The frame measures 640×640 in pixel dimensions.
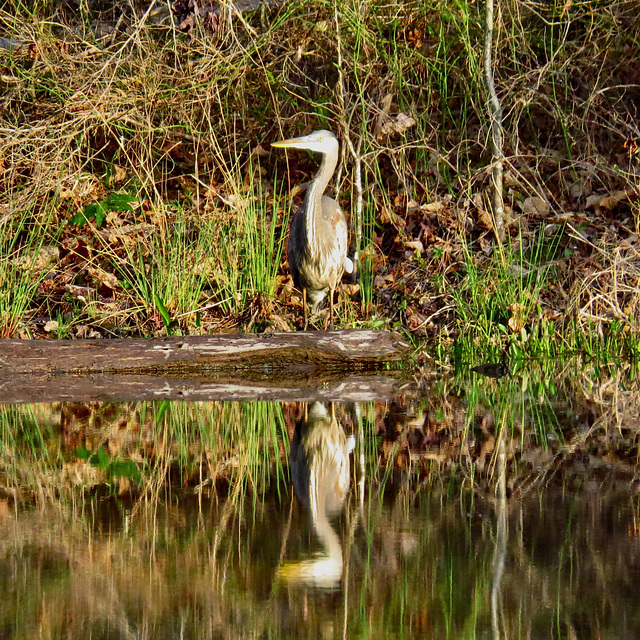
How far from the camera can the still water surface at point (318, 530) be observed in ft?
6.91

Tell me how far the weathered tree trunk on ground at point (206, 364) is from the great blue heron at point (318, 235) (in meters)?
1.21

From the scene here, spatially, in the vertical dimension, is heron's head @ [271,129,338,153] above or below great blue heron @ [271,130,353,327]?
above

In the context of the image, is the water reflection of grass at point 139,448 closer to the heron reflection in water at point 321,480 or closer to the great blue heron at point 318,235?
the heron reflection in water at point 321,480

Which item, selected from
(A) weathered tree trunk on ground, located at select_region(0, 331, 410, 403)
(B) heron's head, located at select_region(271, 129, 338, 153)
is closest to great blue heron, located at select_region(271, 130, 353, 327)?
(B) heron's head, located at select_region(271, 129, 338, 153)

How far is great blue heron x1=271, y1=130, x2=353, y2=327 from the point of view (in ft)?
24.4

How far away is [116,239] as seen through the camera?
29.2 ft

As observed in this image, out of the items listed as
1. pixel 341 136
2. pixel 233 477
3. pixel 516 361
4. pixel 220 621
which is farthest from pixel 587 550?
pixel 341 136

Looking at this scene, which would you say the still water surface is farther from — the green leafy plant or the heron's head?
the green leafy plant

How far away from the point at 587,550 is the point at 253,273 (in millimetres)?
5494

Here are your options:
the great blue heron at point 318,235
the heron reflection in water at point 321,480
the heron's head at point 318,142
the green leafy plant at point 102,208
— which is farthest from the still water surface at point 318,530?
the green leafy plant at point 102,208

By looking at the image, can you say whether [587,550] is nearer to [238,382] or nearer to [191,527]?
[191,527]

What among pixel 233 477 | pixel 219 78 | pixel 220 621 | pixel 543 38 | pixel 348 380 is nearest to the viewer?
pixel 220 621

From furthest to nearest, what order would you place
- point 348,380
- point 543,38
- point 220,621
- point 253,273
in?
point 543,38, point 253,273, point 348,380, point 220,621

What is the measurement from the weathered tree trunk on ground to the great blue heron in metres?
1.21
